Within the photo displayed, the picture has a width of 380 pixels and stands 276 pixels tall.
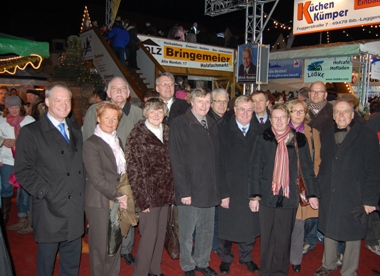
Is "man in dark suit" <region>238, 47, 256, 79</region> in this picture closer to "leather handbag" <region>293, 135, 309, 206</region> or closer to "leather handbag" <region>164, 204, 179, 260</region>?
"leather handbag" <region>293, 135, 309, 206</region>

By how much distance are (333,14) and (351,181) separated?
8127 mm

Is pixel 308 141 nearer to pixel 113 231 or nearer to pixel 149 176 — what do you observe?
pixel 149 176

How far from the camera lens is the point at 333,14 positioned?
31.4ft

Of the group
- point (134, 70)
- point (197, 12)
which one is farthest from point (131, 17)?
point (134, 70)

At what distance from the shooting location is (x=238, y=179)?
11.6 feet

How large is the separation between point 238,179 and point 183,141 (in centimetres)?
82

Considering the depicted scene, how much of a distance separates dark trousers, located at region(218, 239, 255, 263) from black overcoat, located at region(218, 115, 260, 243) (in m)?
0.17

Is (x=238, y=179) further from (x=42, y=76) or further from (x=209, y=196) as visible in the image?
(x=42, y=76)

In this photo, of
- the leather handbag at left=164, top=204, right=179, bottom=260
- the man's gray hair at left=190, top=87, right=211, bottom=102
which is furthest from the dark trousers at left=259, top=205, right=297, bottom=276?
the man's gray hair at left=190, top=87, right=211, bottom=102

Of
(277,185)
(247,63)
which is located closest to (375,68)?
(247,63)

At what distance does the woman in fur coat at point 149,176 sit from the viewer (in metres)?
3.04

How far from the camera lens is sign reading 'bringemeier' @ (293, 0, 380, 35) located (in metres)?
8.87

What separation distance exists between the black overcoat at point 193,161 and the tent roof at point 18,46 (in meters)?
2.74

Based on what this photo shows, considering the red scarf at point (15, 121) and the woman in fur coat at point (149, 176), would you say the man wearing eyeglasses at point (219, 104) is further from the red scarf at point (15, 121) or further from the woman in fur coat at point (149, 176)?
the red scarf at point (15, 121)
